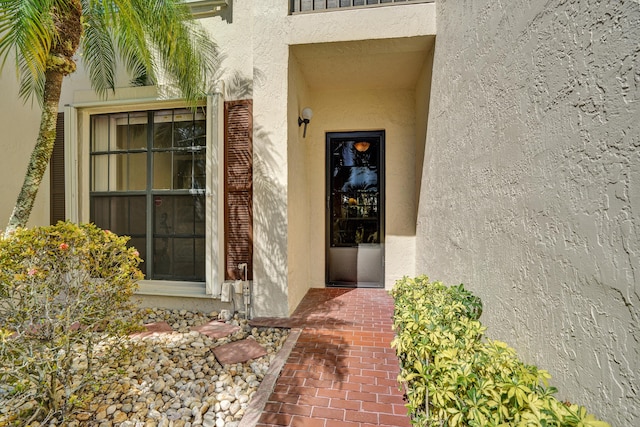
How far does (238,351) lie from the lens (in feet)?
10.6

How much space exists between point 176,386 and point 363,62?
491cm

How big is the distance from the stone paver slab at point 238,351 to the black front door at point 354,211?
2.47 meters

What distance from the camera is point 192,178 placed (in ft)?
14.8

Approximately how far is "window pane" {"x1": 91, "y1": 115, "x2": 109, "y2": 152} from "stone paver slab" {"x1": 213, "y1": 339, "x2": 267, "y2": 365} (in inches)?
161

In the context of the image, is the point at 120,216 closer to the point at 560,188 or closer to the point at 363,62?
the point at 363,62

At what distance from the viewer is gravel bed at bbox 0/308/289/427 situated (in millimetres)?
2252

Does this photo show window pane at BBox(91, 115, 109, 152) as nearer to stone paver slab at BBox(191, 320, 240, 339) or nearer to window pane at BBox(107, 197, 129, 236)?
window pane at BBox(107, 197, 129, 236)

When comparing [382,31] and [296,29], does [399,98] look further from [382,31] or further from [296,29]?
[296,29]

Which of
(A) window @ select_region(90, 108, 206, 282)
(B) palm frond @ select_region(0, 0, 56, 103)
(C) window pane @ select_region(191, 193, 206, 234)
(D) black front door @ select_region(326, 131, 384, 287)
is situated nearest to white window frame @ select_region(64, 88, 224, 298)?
(A) window @ select_region(90, 108, 206, 282)

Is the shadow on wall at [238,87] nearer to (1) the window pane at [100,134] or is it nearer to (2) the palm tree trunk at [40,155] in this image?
(2) the palm tree trunk at [40,155]

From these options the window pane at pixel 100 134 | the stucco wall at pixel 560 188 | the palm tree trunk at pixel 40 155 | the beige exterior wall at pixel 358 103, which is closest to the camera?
the stucco wall at pixel 560 188

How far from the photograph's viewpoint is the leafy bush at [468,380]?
1132 mm

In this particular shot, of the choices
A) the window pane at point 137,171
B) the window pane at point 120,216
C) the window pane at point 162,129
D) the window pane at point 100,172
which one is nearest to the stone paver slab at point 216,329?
the window pane at point 120,216

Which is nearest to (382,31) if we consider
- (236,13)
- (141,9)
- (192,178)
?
(236,13)
